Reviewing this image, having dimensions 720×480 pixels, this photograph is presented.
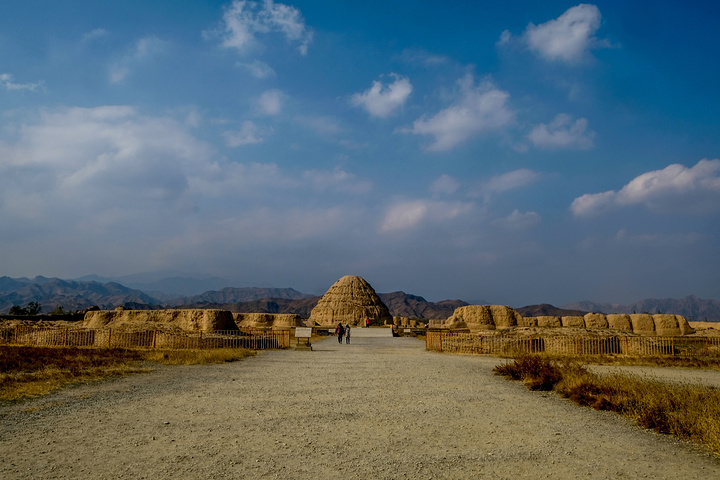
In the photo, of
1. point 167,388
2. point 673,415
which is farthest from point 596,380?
point 167,388

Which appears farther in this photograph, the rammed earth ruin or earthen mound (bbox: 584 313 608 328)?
earthen mound (bbox: 584 313 608 328)

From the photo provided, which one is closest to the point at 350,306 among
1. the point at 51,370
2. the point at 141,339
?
the point at 141,339

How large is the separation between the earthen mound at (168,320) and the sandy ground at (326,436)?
869 inches

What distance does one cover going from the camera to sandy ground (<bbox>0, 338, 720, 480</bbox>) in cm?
546

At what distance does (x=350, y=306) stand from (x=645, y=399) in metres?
67.8

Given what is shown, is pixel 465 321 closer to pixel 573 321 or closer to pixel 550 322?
pixel 550 322

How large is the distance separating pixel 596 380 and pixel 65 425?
1086 cm

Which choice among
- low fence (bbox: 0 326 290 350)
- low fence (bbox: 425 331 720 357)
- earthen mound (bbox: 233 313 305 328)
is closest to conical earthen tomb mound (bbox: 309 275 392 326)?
earthen mound (bbox: 233 313 305 328)

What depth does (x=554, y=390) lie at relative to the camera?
11461 millimetres

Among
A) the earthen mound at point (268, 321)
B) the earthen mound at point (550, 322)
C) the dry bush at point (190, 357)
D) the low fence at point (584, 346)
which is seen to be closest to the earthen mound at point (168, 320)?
the dry bush at point (190, 357)

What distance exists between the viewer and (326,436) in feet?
22.6

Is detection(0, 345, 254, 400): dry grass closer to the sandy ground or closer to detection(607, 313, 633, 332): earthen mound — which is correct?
the sandy ground

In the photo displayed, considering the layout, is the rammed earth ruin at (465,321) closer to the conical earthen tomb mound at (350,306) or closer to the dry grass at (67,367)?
the dry grass at (67,367)

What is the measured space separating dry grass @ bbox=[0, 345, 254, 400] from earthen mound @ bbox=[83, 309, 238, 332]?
12.9 m
